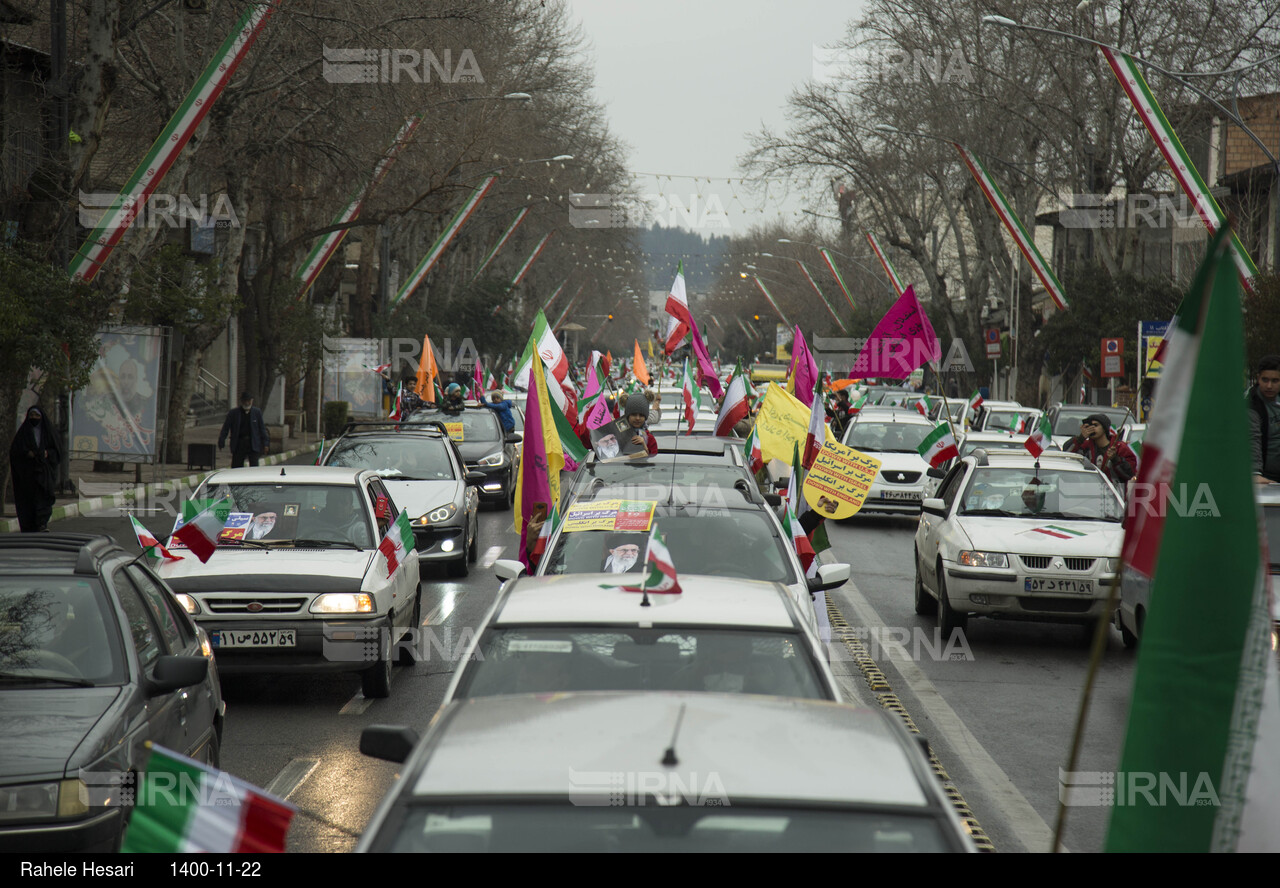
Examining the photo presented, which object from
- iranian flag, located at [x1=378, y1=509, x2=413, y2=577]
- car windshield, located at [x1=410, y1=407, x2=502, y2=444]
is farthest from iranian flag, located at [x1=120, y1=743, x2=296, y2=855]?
car windshield, located at [x1=410, y1=407, x2=502, y2=444]

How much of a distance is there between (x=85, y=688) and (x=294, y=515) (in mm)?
4934

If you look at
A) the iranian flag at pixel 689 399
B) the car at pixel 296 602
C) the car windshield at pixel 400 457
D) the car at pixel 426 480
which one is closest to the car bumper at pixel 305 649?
the car at pixel 296 602

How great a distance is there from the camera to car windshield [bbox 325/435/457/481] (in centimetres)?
1619

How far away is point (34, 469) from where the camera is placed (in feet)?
55.7

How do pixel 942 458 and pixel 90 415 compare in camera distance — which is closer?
pixel 942 458

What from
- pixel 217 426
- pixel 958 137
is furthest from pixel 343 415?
pixel 958 137

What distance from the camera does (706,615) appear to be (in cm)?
509

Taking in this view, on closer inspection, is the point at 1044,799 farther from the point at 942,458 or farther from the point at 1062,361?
the point at 1062,361

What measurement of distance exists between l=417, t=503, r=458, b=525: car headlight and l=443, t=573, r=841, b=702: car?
995 cm

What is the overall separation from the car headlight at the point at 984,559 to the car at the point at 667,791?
840 centimetres

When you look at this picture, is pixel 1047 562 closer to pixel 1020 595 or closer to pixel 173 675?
pixel 1020 595

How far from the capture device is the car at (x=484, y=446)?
22438 millimetres

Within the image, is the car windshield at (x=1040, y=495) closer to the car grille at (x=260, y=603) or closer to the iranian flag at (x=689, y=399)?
the car grille at (x=260, y=603)

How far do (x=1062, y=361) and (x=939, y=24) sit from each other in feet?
33.9
